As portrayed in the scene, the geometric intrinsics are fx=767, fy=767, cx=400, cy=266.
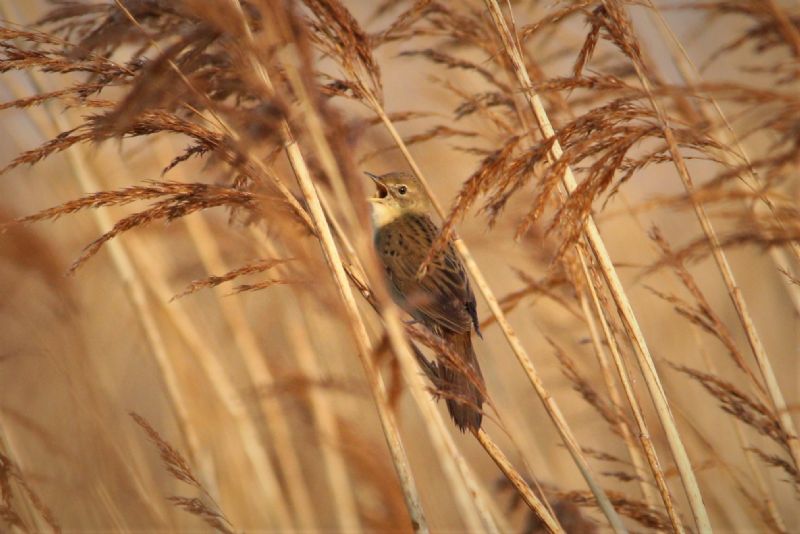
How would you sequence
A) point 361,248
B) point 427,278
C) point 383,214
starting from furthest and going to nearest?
point 383,214 → point 427,278 → point 361,248

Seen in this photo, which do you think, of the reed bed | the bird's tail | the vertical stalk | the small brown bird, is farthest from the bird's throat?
the vertical stalk

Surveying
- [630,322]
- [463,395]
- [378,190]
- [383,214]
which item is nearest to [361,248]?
[463,395]

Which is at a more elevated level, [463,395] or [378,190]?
[378,190]

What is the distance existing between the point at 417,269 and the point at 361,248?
2.25 m

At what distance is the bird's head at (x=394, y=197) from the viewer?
4.17 meters

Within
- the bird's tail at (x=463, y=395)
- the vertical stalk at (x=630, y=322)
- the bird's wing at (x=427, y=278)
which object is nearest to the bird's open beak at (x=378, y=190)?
the bird's wing at (x=427, y=278)

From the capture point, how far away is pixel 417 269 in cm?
371

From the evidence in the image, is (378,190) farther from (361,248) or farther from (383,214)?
(361,248)

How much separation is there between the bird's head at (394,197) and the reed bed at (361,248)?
0.42m

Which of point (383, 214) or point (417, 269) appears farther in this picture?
point (383, 214)

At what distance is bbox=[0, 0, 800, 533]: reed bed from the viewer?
1663 mm

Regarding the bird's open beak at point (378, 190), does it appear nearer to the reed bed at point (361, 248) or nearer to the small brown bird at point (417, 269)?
the small brown bird at point (417, 269)

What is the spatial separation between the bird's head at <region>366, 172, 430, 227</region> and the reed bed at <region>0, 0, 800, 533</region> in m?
0.42

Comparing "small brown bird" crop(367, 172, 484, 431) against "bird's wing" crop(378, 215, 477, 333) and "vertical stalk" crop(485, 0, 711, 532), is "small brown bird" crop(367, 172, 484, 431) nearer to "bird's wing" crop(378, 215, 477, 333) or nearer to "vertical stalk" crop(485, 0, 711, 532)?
"bird's wing" crop(378, 215, 477, 333)
